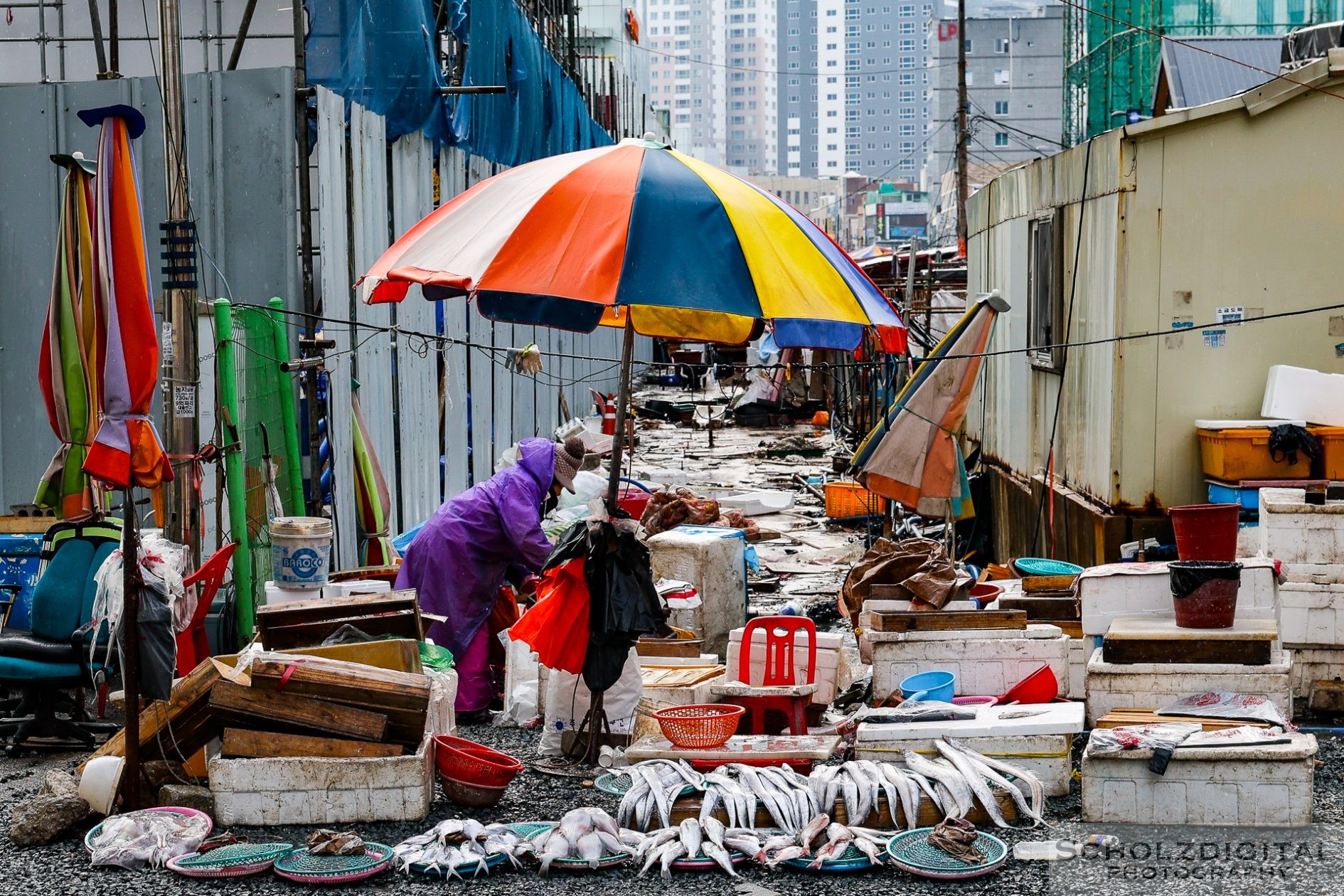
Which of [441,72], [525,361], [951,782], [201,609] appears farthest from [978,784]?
[525,361]

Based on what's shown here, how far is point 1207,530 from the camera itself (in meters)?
7.91

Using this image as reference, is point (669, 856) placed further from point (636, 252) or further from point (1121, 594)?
point (1121, 594)

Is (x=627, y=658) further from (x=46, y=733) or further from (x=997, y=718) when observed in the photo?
(x=46, y=733)

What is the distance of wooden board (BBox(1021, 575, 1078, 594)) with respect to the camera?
9.34 meters

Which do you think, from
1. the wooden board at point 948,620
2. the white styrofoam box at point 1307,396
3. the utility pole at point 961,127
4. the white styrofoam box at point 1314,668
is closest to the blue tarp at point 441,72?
the wooden board at point 948,620

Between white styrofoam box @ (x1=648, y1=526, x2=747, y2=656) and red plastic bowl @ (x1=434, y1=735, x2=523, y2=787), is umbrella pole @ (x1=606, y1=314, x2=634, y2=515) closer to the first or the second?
red plastic bowl @ (x1=434, y1=735, x2=523, y2=787)

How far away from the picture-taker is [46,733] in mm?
7270

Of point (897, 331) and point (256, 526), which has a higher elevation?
point (897, 331)

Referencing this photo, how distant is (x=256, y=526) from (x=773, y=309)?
13.5ft

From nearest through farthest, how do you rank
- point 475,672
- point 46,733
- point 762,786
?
point 762,786
point 46,733
point 475,672

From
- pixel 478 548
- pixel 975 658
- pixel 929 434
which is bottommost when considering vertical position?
pixel 975 658

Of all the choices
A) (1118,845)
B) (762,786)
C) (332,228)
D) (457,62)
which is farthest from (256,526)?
(457,62)

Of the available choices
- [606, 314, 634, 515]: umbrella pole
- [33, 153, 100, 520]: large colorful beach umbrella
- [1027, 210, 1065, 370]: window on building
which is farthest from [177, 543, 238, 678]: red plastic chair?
[1027, 210, 1065, 370]: window on building

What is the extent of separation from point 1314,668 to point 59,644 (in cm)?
688
